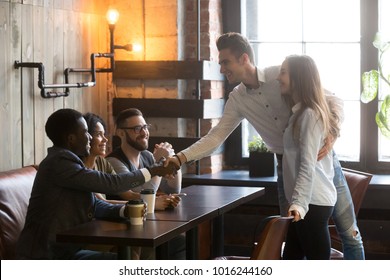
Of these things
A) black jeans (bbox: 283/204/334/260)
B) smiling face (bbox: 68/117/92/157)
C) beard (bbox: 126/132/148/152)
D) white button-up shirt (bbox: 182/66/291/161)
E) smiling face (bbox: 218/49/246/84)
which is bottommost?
black jeans (bbox: 283/204/334/260)

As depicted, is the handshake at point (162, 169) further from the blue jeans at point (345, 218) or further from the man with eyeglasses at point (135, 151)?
the blue jeans at point (345, 218)

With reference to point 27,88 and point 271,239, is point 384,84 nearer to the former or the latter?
point 27,88

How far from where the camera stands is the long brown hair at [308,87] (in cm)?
342

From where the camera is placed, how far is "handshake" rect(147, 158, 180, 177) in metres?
3.69

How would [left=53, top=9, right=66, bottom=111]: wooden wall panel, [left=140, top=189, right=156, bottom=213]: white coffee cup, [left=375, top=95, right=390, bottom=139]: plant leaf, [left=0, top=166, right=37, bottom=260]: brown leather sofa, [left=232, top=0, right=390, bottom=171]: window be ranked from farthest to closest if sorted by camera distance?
[left=232, top=0, right=390, bottom=171]: window
[left=375, top=95, right=390, bottom=139]: plant leaf
[left=53, top=9, right=66, bottom=111]: wooden wall panel
[left=0, top=166, right=37, bottom=260]: brown leather sofa
[left=140, top=189, right=156, bottom=213]: white coffee cup

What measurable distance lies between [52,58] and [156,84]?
90cm

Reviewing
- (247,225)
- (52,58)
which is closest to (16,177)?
(52,58)

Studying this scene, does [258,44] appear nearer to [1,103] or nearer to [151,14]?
[151,14]

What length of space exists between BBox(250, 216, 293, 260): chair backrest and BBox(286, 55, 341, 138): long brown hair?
2.01 ft

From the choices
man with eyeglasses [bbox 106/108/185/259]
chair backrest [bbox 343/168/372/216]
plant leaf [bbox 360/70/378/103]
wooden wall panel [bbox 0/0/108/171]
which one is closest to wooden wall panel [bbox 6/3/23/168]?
wooden wall panel [bbox 0/0/108/171]

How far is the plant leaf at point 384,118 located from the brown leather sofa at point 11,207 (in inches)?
88.3

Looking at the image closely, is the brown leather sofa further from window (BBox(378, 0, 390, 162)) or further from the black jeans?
window (BBox(378, 0, 390, 162))

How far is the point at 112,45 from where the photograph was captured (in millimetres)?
5062

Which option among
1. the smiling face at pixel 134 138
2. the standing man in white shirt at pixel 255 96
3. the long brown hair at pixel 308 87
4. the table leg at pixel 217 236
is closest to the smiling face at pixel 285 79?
the long brown hair at pixel 308 87
